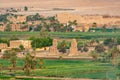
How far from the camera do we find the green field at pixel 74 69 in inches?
1119

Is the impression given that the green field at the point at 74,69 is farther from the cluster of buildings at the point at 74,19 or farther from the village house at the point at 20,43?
the cluster of buildings at the point at 74,19

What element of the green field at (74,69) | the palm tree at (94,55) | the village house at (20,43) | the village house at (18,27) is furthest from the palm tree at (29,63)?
the village house at (18,27)

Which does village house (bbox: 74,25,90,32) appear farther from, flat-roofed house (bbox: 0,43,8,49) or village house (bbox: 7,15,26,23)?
flat-roofed house (bbox: 0,43,8,49)

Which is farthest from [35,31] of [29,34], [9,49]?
[9,49]

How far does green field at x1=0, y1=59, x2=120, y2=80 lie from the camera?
93.2ft

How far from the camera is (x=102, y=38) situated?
36.3 meters

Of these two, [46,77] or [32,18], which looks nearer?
[46,77]

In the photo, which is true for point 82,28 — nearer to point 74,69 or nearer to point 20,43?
point 20,43

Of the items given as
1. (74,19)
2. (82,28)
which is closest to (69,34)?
(82,28)

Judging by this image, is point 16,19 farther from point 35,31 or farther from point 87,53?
point 87,53

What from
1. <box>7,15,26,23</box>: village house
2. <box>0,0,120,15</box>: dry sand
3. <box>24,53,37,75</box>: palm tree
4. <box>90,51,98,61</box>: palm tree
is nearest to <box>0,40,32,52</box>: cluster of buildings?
<box>90,51,98,61</box>: palm tree

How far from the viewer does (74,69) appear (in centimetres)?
2966

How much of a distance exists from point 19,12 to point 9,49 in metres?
16.2

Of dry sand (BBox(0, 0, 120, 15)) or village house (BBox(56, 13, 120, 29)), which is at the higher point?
dry sand (BBox(0, 0, 120, 15))
